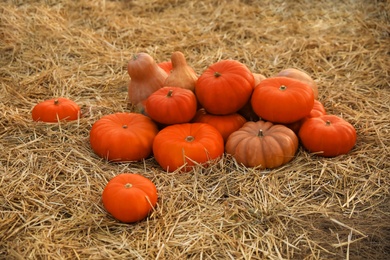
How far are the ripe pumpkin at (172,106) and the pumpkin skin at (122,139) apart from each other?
0.48ft

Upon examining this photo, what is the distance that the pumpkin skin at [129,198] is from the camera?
3002 millimetres

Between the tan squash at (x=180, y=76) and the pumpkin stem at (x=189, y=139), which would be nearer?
the pumpkin stem at (x=189, y=139)

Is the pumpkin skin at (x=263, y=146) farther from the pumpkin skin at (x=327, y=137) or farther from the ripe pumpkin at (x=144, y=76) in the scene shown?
the ripe pumpkin at (x=144, y=76)

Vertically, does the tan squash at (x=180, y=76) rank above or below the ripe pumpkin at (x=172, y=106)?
above

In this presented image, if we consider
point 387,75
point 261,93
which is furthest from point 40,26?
point 387,75

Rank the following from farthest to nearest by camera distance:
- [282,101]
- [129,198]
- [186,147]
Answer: [282,101] < [186,147] < [129,198]

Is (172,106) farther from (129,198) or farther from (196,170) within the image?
(129,198)

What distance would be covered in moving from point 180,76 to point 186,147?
0.70m

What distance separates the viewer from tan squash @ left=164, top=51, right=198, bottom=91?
3.90m

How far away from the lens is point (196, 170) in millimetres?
3521

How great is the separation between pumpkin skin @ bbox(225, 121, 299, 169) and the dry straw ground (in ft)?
0.29

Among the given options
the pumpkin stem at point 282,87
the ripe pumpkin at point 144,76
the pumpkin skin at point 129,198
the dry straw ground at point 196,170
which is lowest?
the dry straw ground at point 196,170

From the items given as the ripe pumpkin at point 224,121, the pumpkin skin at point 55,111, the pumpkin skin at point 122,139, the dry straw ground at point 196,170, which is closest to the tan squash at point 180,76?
the ripe pumpkin at point 224,121

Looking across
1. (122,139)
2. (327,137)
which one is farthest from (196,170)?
(327,137)
